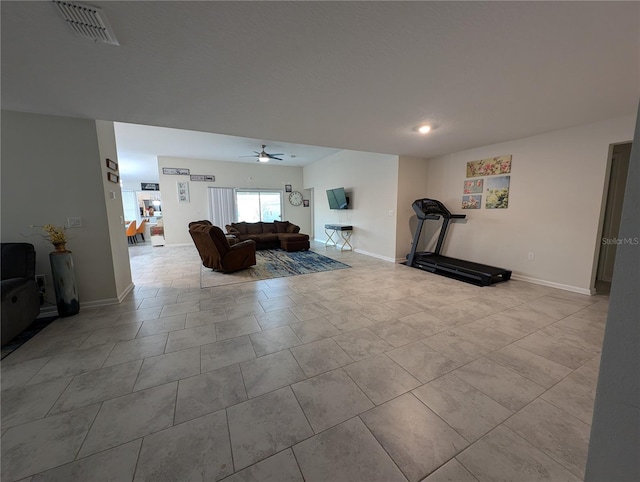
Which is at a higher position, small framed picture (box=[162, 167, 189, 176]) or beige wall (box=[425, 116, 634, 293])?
small framed picture (box=[162, 167, 189, 176])

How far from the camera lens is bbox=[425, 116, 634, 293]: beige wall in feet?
11.0

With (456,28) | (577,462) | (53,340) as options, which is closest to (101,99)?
(53,340)

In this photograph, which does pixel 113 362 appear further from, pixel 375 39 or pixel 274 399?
pixel 375 39

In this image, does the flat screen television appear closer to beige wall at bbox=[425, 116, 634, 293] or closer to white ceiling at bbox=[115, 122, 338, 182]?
white ceiling at bbox=[115, 122, 338, 182]

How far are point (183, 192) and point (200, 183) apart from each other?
1.91 feet

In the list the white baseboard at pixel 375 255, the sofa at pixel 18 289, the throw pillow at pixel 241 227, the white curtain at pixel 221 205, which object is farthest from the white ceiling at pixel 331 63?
the white curtain at pixel 221 205

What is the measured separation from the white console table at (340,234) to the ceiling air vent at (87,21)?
5.58 m

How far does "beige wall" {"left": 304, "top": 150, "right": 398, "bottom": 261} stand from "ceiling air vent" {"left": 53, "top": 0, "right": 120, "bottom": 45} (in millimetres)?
4827

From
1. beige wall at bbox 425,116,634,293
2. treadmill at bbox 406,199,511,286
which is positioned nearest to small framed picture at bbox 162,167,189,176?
treadmill at bbox 406,199,511,286

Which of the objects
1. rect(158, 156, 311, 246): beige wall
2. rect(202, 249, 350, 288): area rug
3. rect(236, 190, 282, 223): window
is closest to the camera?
rect(202, 249, 350, 288): area rug

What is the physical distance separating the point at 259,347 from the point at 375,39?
8.61 ft

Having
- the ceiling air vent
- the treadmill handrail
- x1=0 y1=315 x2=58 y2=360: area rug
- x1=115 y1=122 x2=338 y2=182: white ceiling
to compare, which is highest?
x1=115 y1=122 x2=338 y2=182: white ceiling

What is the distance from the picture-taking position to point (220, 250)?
4.64 meters

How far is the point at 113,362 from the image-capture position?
207cm
